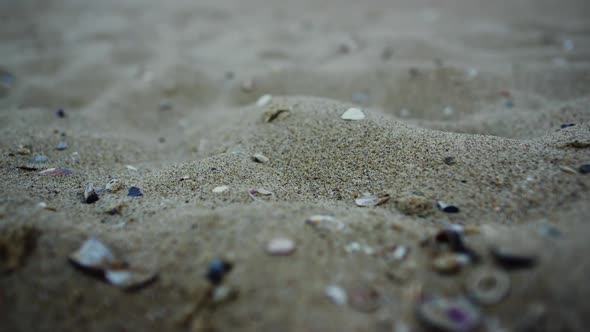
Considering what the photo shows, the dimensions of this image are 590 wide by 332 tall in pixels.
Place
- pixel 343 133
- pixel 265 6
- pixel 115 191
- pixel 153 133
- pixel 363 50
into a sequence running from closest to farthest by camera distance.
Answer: pixel 115 191
pixel 343 133
pixel 153 133
pixel 363 50
pixel 265 6

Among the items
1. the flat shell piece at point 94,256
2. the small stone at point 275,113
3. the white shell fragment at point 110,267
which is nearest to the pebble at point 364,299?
the white shell fragment at point 110,267

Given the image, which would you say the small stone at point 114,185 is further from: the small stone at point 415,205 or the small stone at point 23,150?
the small stone at point 415,205

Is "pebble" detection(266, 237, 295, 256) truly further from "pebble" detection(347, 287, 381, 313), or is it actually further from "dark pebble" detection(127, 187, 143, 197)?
"dark pebble" detection(127, 187, 143, 197)

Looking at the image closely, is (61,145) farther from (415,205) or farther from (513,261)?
(513,261)

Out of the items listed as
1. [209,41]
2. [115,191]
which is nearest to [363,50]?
[209,41]

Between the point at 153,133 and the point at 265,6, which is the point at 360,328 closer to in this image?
the point at 153,133

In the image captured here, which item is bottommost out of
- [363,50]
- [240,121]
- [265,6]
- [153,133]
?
[153,133]
